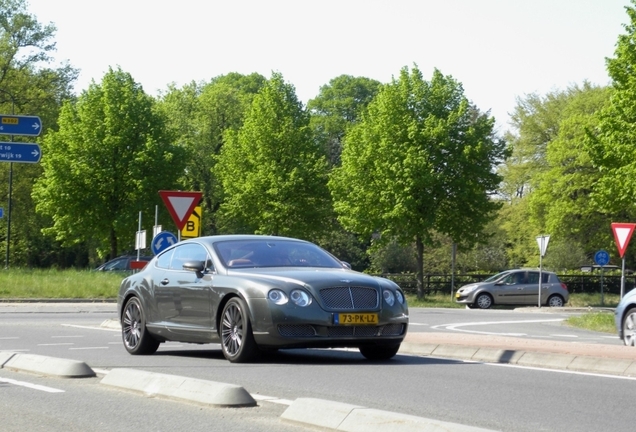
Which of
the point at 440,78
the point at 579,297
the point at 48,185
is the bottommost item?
the point at 579,297

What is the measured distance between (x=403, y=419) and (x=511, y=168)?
70923 mm

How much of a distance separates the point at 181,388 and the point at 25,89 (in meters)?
65.6

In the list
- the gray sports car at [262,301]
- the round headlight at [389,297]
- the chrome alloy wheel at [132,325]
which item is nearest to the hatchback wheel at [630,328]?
the gray sports car at [262,301]

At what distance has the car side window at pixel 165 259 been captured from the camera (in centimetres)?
1473

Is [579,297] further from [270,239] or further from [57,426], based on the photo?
[57,426]

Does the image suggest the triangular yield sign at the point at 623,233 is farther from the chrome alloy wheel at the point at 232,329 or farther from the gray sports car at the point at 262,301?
the chrome alloy wheel at the point at 232,329

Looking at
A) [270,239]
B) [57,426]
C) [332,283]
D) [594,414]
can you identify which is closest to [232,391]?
[57,426]

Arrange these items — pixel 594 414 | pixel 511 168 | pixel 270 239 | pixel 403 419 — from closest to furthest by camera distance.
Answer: pixel 403 419
pixel 594 414
pixel 270 239
pixel 511 168

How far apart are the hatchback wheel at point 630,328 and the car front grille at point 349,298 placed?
6421 millimetres

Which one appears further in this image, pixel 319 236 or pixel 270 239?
pixel 319 236

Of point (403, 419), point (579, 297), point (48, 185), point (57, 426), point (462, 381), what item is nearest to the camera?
point (403, 419)

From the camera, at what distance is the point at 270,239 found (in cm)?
1421

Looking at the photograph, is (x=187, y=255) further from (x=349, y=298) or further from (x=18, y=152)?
(x=18, y=152)

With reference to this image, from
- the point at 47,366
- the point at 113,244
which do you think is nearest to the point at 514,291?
the point at 113,244
